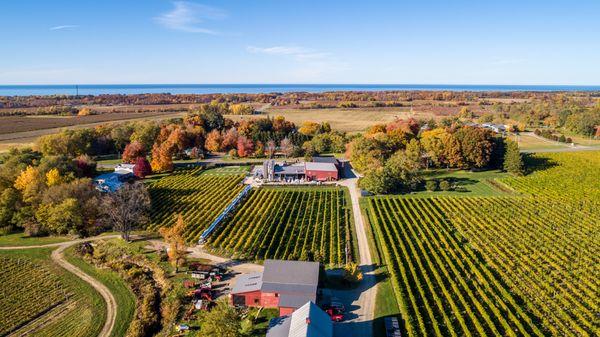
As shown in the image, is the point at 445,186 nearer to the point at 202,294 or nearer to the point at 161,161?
the point at 202,294

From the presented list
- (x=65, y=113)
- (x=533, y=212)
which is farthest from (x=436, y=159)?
(x=65, y=113)

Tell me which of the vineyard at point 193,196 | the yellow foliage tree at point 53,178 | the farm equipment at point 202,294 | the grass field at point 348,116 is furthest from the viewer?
the grass field at point 348,116

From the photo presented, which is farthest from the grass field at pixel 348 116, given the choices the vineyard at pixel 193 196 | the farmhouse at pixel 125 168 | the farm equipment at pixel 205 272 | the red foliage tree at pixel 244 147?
the farm equipment at pixel 205 272

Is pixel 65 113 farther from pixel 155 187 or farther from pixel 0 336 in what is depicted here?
pixel 0 336

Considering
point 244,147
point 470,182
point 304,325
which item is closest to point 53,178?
point 244,147

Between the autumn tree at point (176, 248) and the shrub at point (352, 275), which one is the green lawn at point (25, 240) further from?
the shrub at point (352, 275)

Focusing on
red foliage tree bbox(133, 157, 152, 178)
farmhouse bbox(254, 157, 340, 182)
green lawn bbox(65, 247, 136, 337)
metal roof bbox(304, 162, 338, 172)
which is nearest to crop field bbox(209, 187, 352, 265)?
farmhouse bbox(254, 157, 340, 182)
